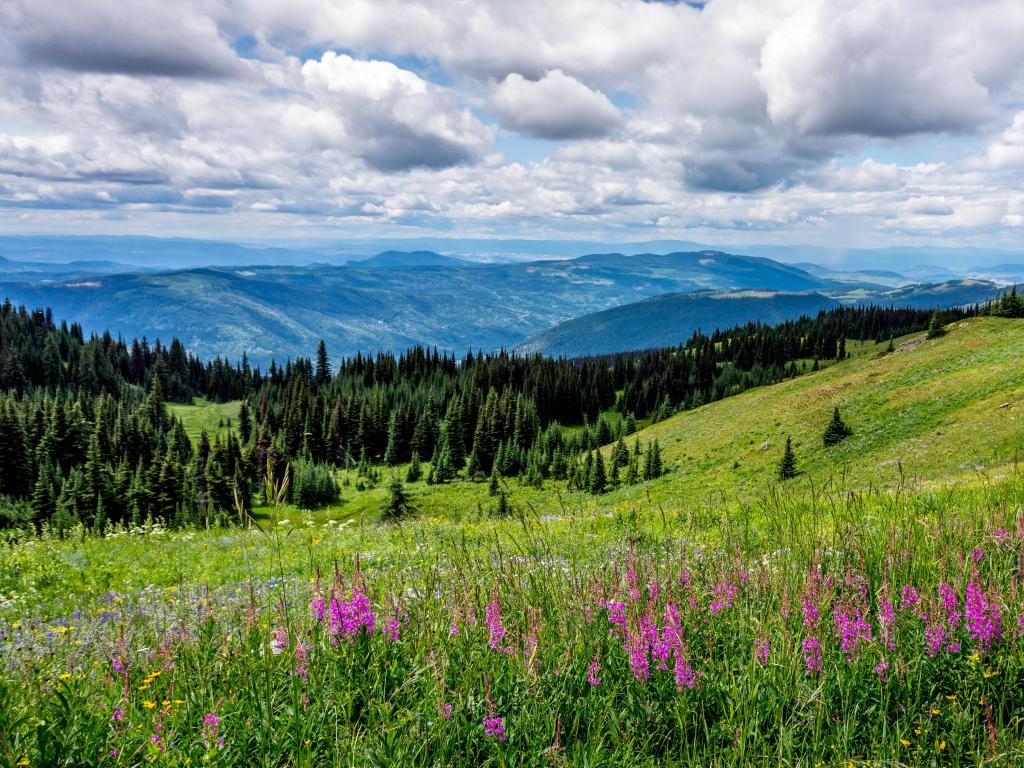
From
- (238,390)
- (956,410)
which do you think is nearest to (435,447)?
(956,410)

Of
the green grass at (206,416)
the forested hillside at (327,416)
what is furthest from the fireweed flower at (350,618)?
the green grass at (206,416)

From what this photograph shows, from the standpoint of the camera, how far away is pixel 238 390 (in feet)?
609

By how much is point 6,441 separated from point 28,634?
107m

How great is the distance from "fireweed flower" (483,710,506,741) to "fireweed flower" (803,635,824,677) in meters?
2.00

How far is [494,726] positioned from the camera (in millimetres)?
3254

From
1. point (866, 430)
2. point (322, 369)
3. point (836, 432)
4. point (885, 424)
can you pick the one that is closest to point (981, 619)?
point (836, 432)

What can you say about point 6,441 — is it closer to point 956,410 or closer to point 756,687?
point 756,687

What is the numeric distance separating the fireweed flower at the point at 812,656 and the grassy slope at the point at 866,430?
22.1m

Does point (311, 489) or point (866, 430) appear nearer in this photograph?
point (866, 430)

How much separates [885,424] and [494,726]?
5333 centimetres

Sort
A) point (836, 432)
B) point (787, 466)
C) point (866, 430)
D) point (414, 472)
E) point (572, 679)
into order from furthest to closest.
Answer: point (414, 472)
point (836, 432)
point (866, 430)
point (787, 466)
point (572, 679)

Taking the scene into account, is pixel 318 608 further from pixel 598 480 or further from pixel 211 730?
pixel 598 480

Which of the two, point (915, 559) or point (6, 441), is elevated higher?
point (915, 559)

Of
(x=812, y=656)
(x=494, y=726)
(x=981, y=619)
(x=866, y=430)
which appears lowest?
(x=866, y=430)
